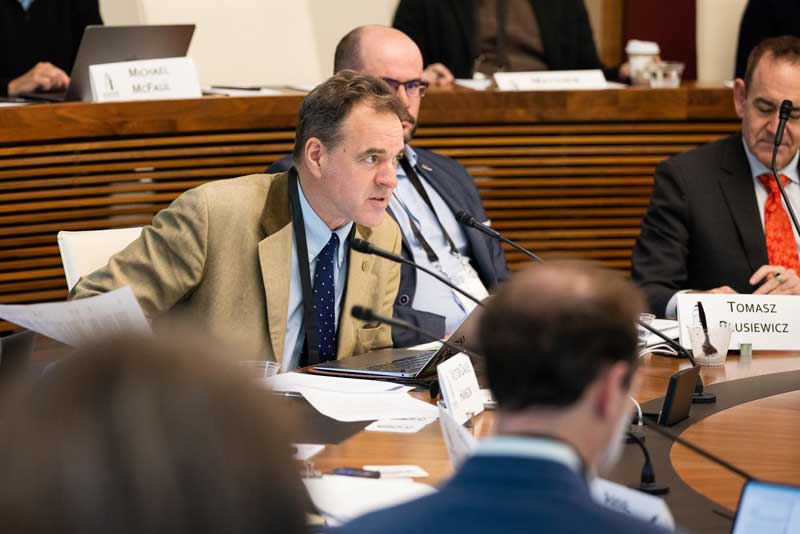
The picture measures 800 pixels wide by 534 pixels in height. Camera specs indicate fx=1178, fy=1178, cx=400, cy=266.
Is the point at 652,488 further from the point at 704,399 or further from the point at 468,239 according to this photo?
the point at 468,239

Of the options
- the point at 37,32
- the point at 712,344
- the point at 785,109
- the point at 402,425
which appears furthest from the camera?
the point at 37,32

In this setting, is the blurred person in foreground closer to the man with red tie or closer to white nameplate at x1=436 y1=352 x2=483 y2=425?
white nameplate at x1=436 y1=352 x2=483 y2=425

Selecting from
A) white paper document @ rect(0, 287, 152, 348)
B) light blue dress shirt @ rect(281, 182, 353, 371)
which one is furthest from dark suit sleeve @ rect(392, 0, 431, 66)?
white paper document @ rect(0, 287, 152, 348)

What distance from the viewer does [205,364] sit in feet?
2.73

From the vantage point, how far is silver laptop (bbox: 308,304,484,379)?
8.03ft

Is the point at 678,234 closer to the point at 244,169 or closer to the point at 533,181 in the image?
the point at 533,181

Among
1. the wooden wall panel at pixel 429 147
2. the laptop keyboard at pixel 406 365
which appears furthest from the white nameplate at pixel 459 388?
the wooden wall panel at pixel 429 147

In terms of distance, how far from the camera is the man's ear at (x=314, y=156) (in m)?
2.81

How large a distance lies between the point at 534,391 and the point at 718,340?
5.40ft

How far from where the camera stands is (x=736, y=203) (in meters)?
3.48

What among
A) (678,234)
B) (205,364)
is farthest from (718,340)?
(205,364)

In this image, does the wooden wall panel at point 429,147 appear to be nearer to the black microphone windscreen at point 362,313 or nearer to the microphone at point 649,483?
the black microphone windscreen at point 362,313

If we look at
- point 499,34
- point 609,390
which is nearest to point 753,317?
point 609,390

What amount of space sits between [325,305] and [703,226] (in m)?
1.33
